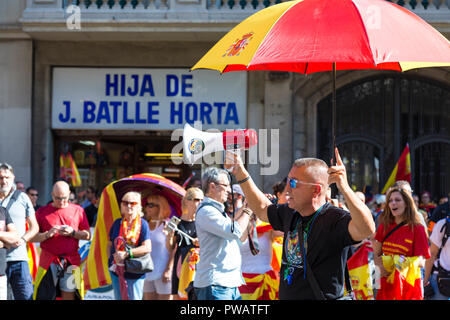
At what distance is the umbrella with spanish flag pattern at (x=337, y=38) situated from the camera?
4094mm

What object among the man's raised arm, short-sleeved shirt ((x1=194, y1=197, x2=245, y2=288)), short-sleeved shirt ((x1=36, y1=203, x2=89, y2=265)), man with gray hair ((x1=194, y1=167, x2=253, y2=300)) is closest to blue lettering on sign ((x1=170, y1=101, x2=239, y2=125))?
short-sleeved shirt ((x1=36, y1=203, x2=89, y2=265))

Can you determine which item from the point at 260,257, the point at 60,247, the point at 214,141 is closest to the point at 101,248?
the point at 60,247

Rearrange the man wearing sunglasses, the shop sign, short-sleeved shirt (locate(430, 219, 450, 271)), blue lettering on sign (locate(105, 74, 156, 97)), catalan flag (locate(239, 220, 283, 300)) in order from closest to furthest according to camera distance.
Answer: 1. the man wearing sunglasses
2. short-sleeved shirt (locate(430, 219, 450, 271))
3. catalan flag (locate(239, 220, 283, 300))
4. the shop sign
5. blue lettering on sign (locate(105, 74, 156, 97))

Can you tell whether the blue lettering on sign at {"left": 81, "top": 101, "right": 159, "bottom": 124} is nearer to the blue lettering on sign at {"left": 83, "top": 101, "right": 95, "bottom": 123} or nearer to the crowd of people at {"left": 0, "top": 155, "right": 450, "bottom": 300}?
the blue lettering on sign at {"left": 83, "top": 101, "right": 95, "bottom": 123}

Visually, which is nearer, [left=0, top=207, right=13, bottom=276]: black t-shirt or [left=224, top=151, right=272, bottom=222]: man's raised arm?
[left=224, top=151, right=272, bottom=222]: man's raised arm

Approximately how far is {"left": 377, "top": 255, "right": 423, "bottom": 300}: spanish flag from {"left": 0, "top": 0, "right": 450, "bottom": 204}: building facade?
7903mm

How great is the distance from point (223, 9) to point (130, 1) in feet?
6.43

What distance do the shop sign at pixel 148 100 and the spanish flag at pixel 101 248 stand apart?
21.5ft

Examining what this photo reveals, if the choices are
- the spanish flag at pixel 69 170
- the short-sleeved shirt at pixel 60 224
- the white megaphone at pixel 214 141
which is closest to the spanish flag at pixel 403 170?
the short-sleeved shirt at pixel 60 224

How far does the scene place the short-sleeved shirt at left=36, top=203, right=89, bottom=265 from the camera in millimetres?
8297

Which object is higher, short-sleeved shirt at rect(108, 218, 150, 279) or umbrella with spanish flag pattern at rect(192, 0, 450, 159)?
umbrella with spanish flag pattern at rect(192, 0, 450, 159)
